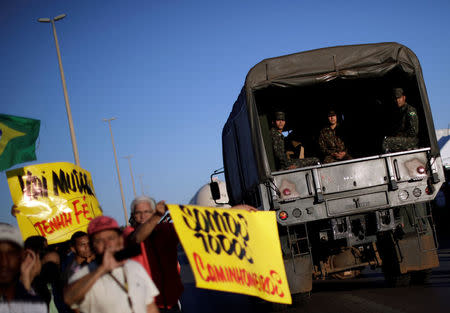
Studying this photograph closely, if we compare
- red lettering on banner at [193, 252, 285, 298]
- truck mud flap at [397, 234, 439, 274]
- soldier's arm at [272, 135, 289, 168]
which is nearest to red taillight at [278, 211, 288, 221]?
soldier's arm at [272, 135, 289, 168]

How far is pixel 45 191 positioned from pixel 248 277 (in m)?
4.36

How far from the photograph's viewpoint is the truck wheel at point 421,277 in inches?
352

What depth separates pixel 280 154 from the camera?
8.91 m

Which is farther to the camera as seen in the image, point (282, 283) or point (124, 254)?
point (282, 283)

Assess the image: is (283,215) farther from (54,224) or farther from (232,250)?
(232,250)

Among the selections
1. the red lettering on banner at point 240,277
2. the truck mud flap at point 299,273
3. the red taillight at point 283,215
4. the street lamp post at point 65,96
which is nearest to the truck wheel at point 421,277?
the truck mud flap at point 299,273

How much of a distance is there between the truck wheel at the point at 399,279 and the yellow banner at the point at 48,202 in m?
4.84

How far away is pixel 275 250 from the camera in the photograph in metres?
5.02

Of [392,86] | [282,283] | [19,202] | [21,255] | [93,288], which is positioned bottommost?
[282,283]

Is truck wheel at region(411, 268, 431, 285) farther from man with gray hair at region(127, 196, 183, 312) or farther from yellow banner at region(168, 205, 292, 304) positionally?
man with gray hair at region(127, 196, 183, 312)

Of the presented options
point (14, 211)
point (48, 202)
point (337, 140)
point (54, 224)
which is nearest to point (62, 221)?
point (54, 224)

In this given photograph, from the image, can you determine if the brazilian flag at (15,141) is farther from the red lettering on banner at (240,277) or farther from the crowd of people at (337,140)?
the red lettering on banner at (240,277)

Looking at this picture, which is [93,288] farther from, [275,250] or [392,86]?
[392,86]

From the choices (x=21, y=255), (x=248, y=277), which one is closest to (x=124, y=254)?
(x=21, y=255)
